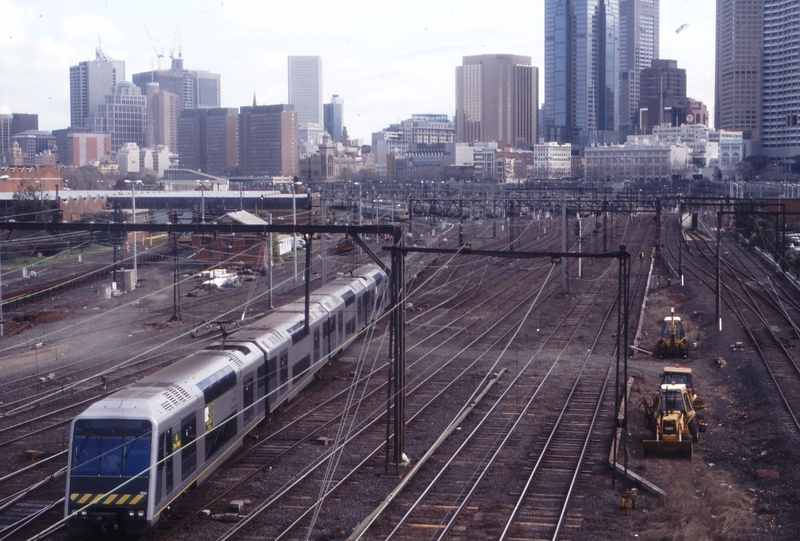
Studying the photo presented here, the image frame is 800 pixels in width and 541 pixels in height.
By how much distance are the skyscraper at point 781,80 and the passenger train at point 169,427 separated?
13603 centimetres

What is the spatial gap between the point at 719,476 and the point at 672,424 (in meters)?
1.33

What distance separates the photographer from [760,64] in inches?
5930

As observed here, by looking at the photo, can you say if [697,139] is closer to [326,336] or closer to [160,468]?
[326,336]

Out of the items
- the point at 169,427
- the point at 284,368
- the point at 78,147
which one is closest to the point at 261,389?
the point at 284,368

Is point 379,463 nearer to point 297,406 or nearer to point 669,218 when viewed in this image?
point 297,406

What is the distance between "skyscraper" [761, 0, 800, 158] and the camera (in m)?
137

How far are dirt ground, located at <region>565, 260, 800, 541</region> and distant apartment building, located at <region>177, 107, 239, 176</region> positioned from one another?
14155 cm

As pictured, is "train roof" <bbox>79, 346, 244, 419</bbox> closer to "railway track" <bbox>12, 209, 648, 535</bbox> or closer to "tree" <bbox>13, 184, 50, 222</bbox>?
"railway track" <bbox>12, 209, 648, 535</bbox>

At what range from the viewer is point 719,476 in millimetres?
12977

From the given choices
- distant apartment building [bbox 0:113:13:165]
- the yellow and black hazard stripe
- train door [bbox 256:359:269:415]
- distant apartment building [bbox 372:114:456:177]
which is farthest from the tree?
distant apartment building [bbox 0:113:13:165]

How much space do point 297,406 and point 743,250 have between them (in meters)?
38.3

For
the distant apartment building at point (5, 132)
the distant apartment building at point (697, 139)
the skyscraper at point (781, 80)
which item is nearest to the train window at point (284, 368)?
the distant apartment building at point (697, 139)

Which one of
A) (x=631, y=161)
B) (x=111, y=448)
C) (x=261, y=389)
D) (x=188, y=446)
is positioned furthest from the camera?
(x=631, y=161)

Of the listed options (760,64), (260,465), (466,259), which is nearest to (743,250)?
(466,259)
